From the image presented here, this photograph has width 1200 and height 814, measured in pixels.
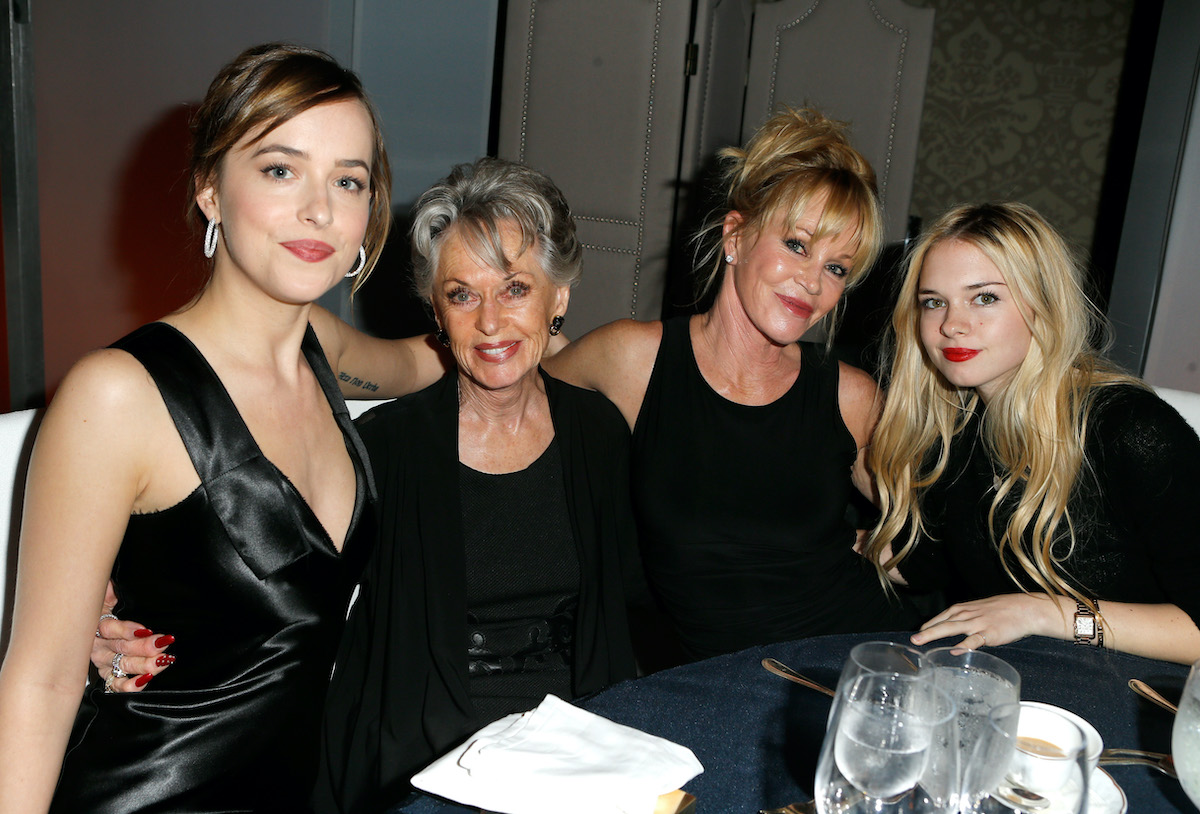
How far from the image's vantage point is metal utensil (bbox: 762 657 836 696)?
1273 mm

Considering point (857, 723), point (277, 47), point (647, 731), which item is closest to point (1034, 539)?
point (647, 731)

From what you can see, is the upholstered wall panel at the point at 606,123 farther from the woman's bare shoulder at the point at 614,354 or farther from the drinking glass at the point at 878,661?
the drinking glass at the point at 878,661

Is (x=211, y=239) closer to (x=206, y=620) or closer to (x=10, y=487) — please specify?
(x=10, y=487)

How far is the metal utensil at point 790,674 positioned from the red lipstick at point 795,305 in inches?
38.6

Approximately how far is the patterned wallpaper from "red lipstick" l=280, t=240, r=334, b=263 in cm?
510

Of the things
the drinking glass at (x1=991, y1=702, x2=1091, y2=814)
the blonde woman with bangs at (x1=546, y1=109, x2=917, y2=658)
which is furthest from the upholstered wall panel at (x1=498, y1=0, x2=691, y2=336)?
the drinking glass at (x1=991, y1=702, x2=1091, y2=814)

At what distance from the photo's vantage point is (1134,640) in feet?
5.49

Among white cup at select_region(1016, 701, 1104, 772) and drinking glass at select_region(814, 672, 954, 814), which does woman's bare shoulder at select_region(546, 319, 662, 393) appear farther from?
drinking glass at select_region(814, 672, 954, 814)

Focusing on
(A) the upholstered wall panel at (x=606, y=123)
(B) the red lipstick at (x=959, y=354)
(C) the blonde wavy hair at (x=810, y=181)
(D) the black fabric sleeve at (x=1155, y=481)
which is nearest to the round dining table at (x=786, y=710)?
(D) the black fabric sleeve at (x=1155, y=481)

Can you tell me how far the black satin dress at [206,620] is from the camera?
4.42 feet

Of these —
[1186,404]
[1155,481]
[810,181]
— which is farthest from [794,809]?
[1186,404]

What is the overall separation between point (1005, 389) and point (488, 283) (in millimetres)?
1101

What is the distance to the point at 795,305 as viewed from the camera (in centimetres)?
213

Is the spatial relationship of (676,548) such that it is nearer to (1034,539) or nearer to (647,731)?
(1034,539)
